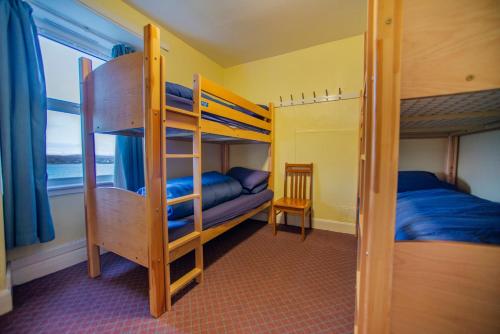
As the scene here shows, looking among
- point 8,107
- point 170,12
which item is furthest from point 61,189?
point 170,12

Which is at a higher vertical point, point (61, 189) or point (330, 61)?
point (330, 61)

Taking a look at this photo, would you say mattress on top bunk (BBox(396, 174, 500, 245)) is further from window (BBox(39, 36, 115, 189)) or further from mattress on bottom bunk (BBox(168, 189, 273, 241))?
window (BBox(39, 36, 115, 189))

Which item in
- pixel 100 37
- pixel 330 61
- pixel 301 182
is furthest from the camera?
pixel 301 182

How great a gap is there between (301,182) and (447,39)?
2.35 meters

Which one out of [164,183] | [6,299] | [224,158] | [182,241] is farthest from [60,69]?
[224,158]

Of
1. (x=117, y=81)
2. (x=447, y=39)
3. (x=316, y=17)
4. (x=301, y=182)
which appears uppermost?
(x=316, y=17)

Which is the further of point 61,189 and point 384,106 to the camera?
point 61,189

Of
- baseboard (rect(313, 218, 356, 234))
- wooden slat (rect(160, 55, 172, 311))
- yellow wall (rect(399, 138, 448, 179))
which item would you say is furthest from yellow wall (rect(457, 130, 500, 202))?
wooden slat (rect(160, 55, 172, 311))

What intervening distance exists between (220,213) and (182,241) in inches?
19.7

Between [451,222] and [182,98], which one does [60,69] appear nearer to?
[182,98]

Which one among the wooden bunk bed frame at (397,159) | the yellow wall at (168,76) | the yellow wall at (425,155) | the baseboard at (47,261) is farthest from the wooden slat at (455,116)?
the baseboard at (47,261)

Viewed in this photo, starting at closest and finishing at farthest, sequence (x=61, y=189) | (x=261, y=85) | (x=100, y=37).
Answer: (x=61, y=189) < (x=100, y=37) < (x=261, y=85)

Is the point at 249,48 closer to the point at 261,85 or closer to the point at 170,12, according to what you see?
the point at 261,85

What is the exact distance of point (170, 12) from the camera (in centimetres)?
205
